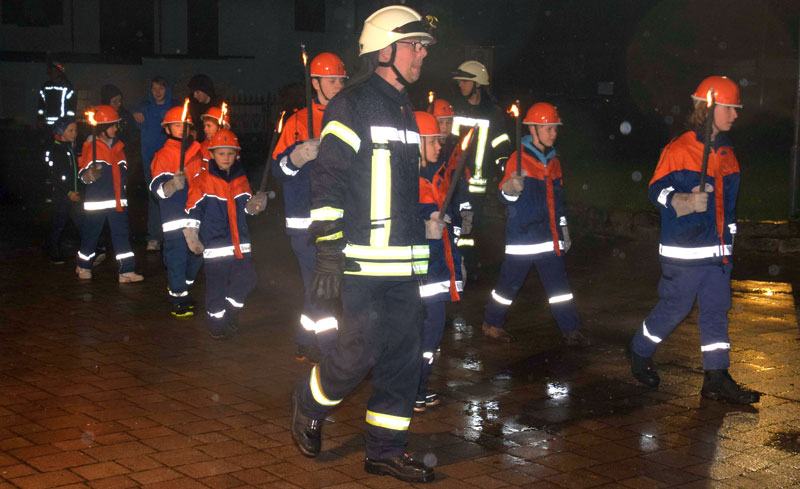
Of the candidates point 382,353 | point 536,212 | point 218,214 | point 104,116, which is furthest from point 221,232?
point 382,353

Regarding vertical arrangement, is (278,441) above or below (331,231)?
below

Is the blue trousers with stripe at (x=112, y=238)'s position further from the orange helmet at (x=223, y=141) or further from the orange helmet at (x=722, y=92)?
the orange helmet at (x=722, y=92)

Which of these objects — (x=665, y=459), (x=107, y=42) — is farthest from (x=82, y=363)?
(x=107, y=42)

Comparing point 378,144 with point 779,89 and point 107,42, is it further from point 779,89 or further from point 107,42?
point 107,42

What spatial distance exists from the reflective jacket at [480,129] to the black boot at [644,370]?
333 centimetres

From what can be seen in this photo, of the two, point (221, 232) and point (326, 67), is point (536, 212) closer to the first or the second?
point (326, 67)

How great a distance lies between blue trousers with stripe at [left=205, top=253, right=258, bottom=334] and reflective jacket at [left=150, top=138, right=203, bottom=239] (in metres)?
1.10

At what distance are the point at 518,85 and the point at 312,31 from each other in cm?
1141

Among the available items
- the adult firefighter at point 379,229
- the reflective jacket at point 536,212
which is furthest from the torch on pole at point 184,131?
the adult firefighter at point 379,229

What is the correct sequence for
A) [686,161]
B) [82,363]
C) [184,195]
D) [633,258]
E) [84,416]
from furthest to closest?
[633,258] < [184,195] < [82,363] < [686,161] < [84,416]

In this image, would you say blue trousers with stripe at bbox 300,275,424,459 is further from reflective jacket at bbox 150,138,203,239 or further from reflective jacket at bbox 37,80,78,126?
reflective jacket at bbox 37,80,78,126

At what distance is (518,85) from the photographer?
28688mm

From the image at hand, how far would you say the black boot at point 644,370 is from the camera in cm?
700

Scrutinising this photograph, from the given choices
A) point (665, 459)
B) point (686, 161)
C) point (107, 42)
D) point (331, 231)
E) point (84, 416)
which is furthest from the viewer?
point (107, 42)
